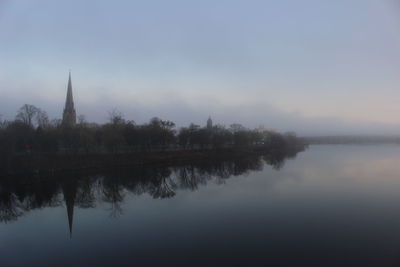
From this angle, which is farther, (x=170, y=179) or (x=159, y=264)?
(x=170, y=179)

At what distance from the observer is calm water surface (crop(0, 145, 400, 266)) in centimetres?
813

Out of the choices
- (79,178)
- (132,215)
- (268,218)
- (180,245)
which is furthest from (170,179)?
(180,245)

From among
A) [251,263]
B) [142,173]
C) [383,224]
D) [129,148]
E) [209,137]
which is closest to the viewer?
[251,263]

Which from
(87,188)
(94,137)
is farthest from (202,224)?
(94,137)

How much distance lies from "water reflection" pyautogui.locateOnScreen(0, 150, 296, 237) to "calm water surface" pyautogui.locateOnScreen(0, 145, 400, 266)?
0.20ft

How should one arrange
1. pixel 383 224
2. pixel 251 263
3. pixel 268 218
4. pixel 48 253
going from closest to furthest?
pixel 251 263 < pixel 48 253 < pixel 383 224 < pixel 268 218

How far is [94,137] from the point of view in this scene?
32.3m

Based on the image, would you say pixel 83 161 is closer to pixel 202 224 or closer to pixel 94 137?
pixel 94 137

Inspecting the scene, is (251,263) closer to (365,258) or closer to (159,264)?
(159,264)

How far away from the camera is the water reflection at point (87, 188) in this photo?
14.6 meters

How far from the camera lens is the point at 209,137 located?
4659cm

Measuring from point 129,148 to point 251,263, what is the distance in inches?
1227

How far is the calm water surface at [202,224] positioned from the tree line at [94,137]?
10.2m

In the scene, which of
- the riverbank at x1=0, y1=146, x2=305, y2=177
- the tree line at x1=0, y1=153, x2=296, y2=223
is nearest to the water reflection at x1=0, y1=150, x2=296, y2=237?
the tree line at x1=0, y1=153, x2=296, y2=223
